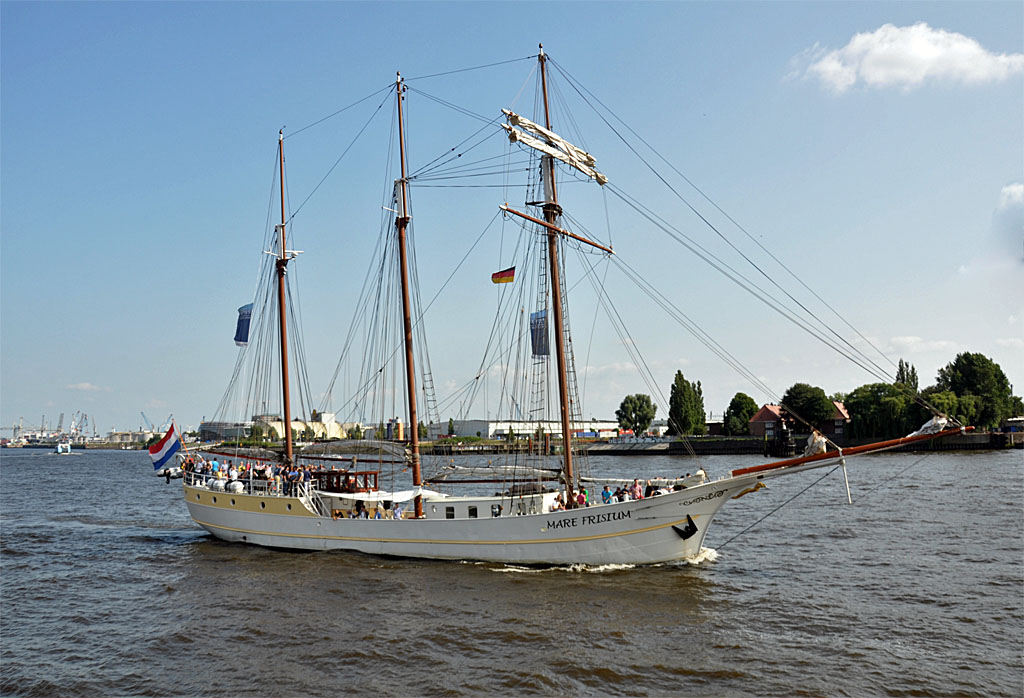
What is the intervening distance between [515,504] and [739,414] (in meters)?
127

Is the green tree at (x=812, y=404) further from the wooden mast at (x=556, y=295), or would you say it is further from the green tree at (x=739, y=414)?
the wooden mast at (x=556, y=295)

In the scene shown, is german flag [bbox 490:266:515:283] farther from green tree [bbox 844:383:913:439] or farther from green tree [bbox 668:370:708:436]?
green tree [bbox 668:370:708:436]

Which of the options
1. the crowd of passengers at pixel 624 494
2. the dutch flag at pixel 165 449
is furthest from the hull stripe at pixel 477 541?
the dutch flag at pixel 165 449

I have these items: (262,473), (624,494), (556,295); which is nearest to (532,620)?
(624,494)

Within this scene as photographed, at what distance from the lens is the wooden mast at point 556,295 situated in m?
28.2

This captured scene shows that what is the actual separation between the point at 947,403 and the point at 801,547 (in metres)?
87.4

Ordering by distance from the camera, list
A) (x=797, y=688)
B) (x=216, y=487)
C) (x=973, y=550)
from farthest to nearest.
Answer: (x=216, y=487) → (x=973, y=550) → (x=797, y=688)

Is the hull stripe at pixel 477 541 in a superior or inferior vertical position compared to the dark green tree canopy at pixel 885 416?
inferior

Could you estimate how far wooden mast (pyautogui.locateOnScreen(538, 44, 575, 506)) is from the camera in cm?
2817

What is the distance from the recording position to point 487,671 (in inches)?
651

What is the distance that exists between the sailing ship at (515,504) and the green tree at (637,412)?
14008 centimetres

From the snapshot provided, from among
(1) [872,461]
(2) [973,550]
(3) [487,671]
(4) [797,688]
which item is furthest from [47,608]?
(1) [872,461]

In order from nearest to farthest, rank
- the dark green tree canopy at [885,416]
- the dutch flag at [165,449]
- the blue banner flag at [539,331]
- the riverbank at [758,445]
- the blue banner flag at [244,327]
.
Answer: the blue banner flag at [539,331], the dutch flag at [165,449], the blue banner flag at [244,327], the riverbank at [758,445], the dark green tree canopy at [885,416]

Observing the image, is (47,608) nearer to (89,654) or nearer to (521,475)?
(89,654)
